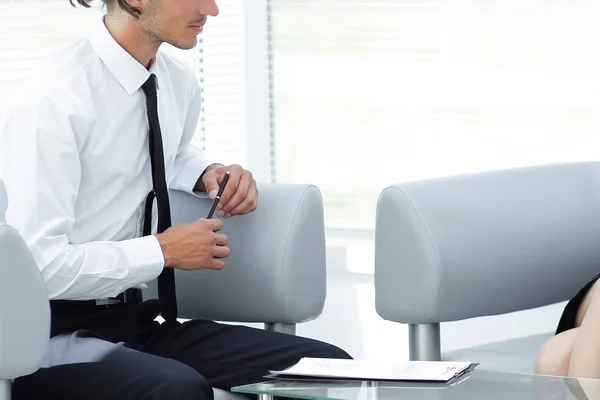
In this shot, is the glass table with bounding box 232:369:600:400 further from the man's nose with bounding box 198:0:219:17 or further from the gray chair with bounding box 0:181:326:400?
the man's nose with bounding box 198:0:219:17

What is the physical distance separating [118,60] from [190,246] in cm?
47

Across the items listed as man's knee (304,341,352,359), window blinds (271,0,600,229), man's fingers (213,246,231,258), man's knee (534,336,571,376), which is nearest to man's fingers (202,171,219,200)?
man's fingers (213,246,231,258)

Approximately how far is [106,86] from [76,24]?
1.46 meters

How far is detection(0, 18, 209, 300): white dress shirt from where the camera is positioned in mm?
2328

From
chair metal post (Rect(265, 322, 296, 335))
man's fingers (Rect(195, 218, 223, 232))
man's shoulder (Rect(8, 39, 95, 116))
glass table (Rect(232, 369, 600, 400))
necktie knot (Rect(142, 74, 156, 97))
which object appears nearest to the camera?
glass table (Rect(232, 369, 600, 400))

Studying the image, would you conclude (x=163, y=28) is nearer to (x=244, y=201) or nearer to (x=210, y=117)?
(x=244, y=201)

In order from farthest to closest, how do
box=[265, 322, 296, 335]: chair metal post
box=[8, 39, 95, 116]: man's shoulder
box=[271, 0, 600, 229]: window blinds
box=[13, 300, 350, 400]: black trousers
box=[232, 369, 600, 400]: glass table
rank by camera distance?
box=[271, 0, 600, 229]: window blinds, box=[265, 322, 296, 335]: chair metal post, box=[8, 39, 95, 116]: man's shoulder, box=[13, 300, 350, 400]: black trousers, box=[232, 369, 600, 400]: glass table

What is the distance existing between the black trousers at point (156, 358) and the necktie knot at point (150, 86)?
0.50 m

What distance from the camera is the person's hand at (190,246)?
8.07 feet

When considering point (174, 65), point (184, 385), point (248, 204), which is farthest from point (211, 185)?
point (184, 385)

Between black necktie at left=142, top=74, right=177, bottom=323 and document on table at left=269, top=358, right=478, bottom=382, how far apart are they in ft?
1.79

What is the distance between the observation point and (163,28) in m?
2.57

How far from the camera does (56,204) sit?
2330 millimetres

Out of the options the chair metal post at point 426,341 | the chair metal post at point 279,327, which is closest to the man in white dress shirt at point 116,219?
the chair metal post at point 279,327
